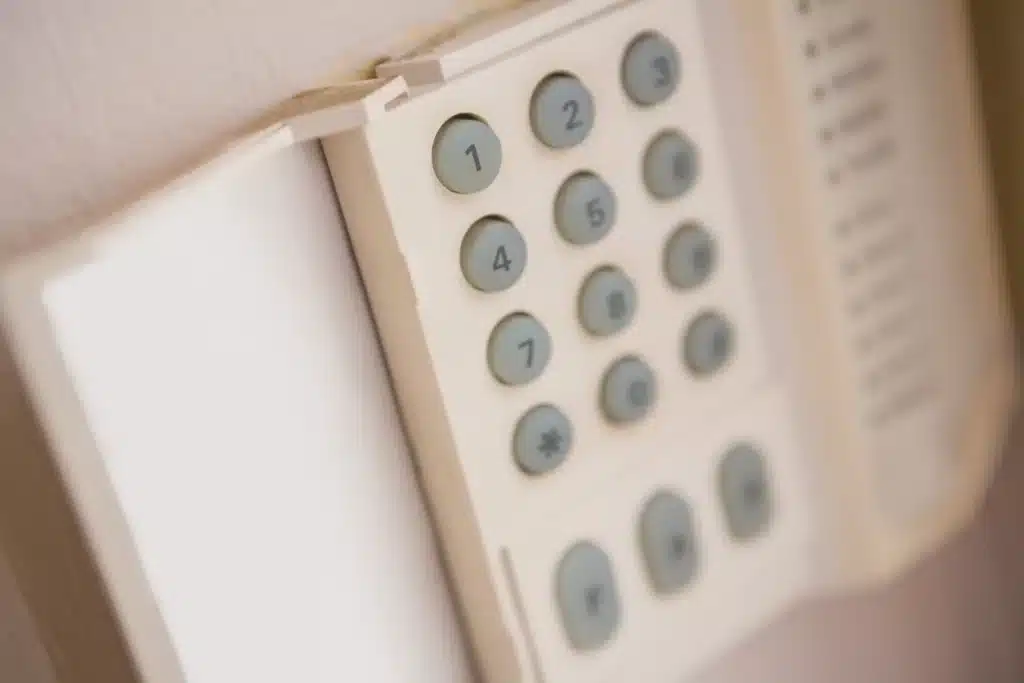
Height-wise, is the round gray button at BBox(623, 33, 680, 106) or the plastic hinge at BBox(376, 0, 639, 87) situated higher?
the plastic hinge at BBox(376, 0, 639, 87)

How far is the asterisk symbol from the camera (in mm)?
326

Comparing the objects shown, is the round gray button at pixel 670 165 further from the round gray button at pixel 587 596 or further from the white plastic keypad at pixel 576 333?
the round gray button at pixel 587 596

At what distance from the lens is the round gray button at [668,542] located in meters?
0.35

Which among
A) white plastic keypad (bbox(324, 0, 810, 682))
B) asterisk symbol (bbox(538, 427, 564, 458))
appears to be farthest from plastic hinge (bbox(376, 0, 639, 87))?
asterisk symbol (bbox(538, 427, 564, 458))

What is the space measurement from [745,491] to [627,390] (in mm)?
63

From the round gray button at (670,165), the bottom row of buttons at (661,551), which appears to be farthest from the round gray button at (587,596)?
the round gray button at (670,165)

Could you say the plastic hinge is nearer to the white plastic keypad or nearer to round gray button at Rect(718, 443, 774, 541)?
the white plastic keypad

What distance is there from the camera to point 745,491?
0.37 metres

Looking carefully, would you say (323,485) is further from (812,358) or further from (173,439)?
(812,358)

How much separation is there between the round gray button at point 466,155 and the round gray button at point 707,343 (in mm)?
87

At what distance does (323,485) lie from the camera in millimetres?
302

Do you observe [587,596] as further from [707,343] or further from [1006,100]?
[1006,100]

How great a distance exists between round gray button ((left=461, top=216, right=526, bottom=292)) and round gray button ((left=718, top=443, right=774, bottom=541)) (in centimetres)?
10

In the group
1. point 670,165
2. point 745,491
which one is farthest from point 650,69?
point 745,491
